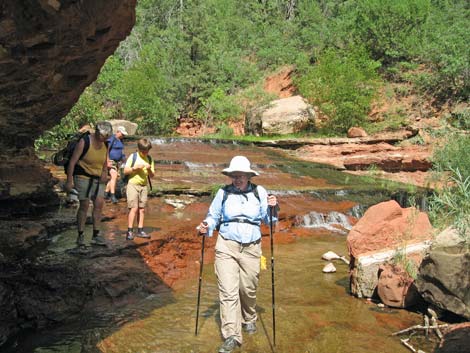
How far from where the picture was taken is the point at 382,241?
24.4ft

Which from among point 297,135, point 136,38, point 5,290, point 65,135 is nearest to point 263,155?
point 297,135

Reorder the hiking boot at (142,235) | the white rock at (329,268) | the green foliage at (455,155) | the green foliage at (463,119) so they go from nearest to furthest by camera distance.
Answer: the hiking boot at (142,235) → the white rock at (329,268) → the green foliage at (455,155) → the green foliage at (463,119)

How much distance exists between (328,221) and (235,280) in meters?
7.66

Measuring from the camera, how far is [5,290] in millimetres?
5395

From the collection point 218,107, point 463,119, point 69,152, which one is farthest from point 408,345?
point 218,107

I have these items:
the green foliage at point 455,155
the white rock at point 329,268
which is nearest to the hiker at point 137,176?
the white rock at point 329,268

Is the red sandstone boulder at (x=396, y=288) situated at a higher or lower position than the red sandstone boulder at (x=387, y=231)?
lower

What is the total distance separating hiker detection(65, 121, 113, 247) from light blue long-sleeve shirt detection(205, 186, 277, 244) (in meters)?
2.32

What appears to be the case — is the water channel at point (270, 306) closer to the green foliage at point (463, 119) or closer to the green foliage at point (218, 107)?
the green foliage at point (463, 119)

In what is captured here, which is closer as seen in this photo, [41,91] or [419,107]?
[41,91]

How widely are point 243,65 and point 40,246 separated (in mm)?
37193

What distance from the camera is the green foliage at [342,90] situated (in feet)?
92.6

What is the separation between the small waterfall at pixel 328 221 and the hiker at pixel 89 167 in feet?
21.1

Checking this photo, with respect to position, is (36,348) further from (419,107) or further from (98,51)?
(419,107)
